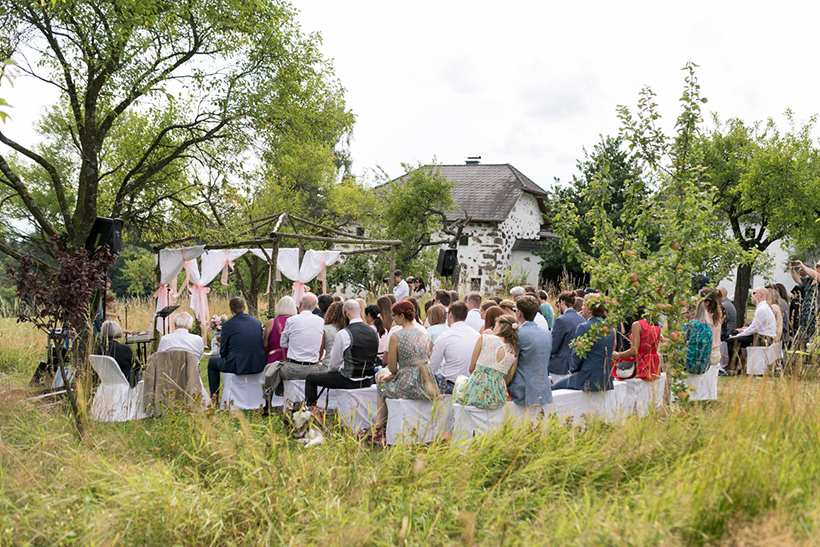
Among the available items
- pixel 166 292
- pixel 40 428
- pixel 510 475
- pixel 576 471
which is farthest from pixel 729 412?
pixel 166 292

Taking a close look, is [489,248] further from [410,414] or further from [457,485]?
[457,485]

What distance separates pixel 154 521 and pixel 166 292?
306 inches

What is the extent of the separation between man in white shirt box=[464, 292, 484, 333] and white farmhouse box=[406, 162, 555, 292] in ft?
44.8

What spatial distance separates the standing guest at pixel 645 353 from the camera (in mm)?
5930

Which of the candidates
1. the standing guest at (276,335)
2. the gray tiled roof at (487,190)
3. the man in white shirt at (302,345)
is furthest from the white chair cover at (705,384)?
the gray tiled roof at (487,190)

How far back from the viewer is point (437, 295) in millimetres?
7559

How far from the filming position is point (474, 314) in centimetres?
737

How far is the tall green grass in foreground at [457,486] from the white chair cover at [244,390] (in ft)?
8.12

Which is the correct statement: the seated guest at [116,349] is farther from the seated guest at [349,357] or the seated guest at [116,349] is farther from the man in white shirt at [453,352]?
the man in white shirt at [453,352]

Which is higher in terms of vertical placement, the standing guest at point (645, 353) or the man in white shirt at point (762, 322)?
the man in white shirt at point (762, 322)

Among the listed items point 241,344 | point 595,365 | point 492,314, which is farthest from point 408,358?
point 241,344

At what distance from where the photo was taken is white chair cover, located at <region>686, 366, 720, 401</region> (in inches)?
254

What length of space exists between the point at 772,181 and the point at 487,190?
10039mm

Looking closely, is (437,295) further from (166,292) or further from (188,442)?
→ (166,292)
